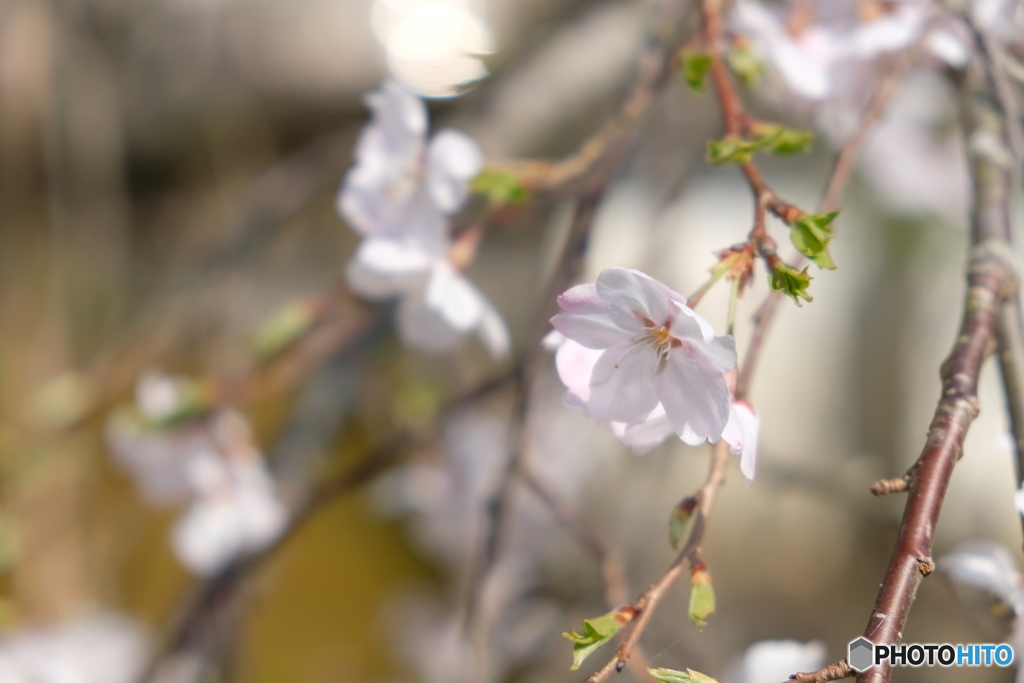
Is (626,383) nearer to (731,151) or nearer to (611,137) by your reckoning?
(731,151)

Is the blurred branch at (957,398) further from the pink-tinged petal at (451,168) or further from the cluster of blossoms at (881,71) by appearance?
the pink-tinged petal at (451,168)

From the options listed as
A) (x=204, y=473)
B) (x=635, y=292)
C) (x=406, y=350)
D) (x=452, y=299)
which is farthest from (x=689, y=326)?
(x=406, y=350)

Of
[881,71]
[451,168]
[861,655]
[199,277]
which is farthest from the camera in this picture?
[199,277]

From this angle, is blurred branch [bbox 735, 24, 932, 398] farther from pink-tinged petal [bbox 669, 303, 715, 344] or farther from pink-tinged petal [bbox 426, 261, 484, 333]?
pink-tinged petal [bbox 426, 261, 484, 333]

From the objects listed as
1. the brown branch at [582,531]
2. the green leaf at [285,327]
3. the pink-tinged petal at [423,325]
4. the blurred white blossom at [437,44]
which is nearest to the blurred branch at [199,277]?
the blurred white blossom at [437,44]

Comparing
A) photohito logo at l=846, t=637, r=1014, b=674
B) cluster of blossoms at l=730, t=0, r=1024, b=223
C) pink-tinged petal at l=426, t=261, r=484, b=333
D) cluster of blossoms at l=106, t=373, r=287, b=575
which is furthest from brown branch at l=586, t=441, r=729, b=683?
cluster of blossoms at l=106, t=373, r=287, b=575
